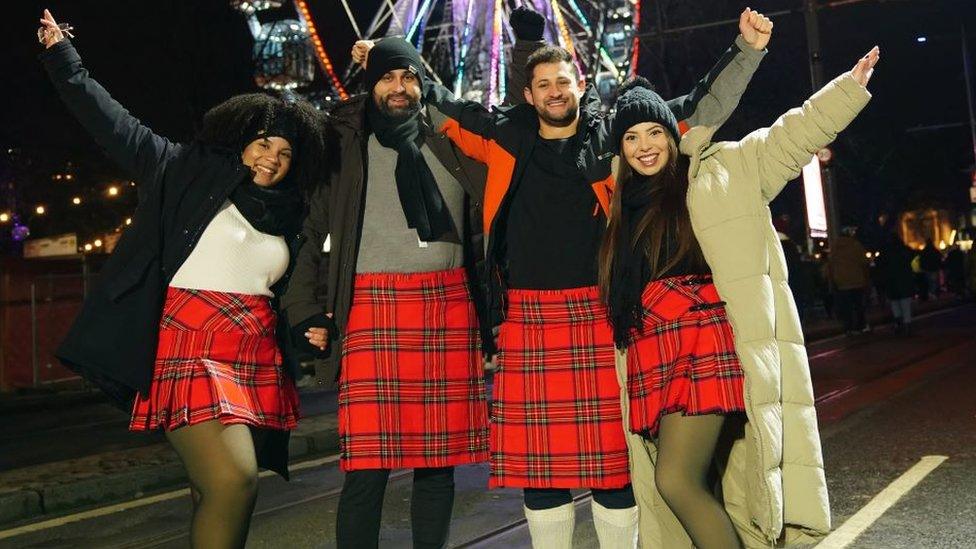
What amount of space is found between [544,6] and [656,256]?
55.1 feet

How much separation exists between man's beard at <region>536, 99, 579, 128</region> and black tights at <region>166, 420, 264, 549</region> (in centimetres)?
153

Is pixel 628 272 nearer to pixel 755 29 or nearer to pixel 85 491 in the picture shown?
pixel 755 29

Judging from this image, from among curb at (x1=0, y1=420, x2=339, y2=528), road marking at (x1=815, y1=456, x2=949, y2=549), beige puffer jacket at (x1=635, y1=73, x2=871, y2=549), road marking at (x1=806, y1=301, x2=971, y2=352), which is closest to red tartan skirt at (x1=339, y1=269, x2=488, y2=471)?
beige puffer jacket at (x1=635, y1=73, x2=871, y2=549)

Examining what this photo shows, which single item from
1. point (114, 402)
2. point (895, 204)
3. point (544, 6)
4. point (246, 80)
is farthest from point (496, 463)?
point (895, 204)

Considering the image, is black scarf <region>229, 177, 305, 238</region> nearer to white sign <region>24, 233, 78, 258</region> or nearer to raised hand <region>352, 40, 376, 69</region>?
raised hand <region>352, 40, 376, 69</region>

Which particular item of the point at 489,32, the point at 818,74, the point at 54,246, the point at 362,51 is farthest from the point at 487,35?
the point at 362,51

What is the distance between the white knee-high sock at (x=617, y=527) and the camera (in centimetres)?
355

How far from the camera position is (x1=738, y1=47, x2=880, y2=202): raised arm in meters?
3.17

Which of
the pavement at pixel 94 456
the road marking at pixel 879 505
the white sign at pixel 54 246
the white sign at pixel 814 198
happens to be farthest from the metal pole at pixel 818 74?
the white sign at pixel 54 246

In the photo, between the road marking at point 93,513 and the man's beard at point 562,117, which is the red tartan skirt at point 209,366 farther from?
the road marking at point 93,513

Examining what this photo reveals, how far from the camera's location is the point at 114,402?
3223 millimetres

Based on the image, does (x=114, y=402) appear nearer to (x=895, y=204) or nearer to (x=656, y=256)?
(x=656, y=256)

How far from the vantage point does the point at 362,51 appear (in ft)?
12.9

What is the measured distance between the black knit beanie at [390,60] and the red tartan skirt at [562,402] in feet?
3.04
